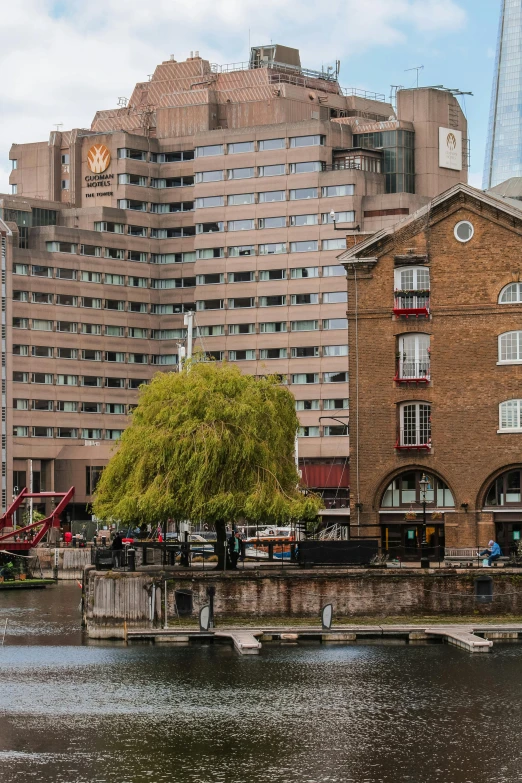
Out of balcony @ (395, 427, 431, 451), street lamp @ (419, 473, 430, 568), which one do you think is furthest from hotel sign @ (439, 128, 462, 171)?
street lamp @ (419, 473, 430, 568)

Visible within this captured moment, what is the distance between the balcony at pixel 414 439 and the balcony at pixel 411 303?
6101 mm

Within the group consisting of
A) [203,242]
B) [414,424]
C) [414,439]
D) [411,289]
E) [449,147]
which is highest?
[449,147]

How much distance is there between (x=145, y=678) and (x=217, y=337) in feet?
360

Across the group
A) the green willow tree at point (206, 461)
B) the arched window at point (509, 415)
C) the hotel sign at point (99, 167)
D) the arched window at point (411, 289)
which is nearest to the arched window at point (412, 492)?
the arched window at point (509, 415)

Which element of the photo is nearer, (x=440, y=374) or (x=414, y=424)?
(x=440, y=374)

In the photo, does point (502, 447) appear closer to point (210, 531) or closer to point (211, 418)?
point (211, 418)

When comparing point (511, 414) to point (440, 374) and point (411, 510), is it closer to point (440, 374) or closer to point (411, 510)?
point (440, 374)

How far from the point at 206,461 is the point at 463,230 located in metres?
22.0

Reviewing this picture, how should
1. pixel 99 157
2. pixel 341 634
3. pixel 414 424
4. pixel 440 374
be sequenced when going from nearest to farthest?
pixel 341 634, pixel 440 374, pixel 414 424, pixel 99 157

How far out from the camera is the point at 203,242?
16350cm

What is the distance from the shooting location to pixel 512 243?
3174 inches

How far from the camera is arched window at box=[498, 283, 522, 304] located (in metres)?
80.4

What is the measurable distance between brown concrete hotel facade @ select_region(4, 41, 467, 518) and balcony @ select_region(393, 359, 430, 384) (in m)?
62.7

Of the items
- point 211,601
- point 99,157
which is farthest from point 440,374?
point 99,157
